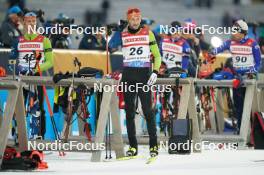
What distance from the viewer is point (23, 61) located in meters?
19.3

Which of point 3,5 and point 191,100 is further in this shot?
A: point 3,5

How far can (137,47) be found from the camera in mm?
17219

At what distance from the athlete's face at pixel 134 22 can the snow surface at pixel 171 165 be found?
2055mm

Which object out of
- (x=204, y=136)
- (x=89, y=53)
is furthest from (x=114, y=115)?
(x=89, y=53)

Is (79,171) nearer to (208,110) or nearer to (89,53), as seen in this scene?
(208,110)

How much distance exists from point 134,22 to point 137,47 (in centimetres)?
40

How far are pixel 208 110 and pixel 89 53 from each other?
3493mm

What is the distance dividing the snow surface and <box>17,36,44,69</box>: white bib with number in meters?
1.70

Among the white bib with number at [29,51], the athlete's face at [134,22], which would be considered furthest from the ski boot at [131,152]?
the white bib with number at [29,51]

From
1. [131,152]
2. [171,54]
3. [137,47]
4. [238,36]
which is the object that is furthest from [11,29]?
[131,152]

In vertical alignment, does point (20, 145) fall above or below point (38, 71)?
below

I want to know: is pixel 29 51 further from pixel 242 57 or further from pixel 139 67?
pixel 242 57

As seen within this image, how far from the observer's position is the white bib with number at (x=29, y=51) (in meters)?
19.2

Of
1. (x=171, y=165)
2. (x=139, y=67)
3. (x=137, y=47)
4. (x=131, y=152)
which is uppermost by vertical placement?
(x=137, y=47)
